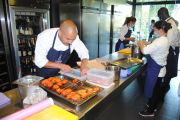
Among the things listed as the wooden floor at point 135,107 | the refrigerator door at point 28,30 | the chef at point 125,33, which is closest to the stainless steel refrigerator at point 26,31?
the refrigerator door at point 28,30

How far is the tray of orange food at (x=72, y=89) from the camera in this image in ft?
3.70

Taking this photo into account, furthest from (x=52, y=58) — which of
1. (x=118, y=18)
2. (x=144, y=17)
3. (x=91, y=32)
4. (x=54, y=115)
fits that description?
(x=144, y=17)

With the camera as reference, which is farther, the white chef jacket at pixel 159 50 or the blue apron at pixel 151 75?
the blue apron at pixel 151 75

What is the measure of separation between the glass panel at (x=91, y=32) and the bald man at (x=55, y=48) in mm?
1975

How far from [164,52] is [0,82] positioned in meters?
3.02

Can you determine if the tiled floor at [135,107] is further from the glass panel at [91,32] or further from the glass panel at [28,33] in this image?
the glass panel at [28,33]

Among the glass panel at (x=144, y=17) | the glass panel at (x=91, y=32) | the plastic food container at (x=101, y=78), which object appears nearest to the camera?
the plastic food container at (x=101, y=78)

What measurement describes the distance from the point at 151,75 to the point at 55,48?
5.07 feet

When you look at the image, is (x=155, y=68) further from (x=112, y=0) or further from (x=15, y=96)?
(x=112, y=0)

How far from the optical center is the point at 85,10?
3.76 metres

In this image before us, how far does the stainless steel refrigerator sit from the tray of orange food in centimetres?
163

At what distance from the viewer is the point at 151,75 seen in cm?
223

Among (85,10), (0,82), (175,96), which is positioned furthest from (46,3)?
(175,96)

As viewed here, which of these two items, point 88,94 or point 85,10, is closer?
point 88,94
